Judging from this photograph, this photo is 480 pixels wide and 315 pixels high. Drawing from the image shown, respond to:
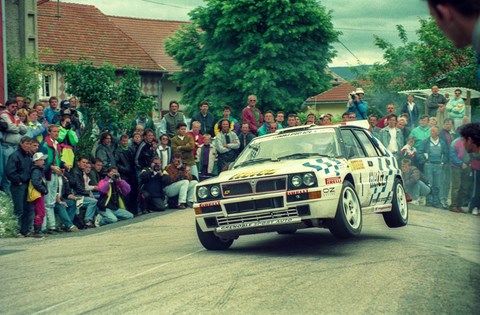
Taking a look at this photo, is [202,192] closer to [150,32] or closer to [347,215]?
[347,215]

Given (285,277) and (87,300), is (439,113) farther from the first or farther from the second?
(87,300)

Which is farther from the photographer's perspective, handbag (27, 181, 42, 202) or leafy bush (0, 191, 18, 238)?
handbag (27, 181, 42, 202)

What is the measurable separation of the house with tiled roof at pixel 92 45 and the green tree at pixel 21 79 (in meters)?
29.3

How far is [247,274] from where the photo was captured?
12.3m

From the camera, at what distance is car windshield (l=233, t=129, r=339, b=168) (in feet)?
→ 51.0

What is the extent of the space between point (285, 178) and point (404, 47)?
53400mm

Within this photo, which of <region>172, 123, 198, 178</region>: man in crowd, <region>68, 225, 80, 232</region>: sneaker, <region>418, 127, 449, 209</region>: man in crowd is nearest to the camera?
<region>68, 225, 80, 232</region>: sneaker

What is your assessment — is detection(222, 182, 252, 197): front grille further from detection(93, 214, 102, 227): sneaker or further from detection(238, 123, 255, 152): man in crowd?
detection(238, 123, 255, 152): man in crowd

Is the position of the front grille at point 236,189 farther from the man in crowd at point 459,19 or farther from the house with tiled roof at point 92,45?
the house with tiled roof at point 92,45

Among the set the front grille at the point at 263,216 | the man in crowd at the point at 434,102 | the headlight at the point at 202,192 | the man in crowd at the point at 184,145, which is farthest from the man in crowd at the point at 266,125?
the front grille at the point at 263,216

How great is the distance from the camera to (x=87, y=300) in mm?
10773

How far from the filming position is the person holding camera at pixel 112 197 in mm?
21891

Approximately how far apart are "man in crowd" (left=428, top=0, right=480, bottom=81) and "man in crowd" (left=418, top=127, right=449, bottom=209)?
78.3 feet

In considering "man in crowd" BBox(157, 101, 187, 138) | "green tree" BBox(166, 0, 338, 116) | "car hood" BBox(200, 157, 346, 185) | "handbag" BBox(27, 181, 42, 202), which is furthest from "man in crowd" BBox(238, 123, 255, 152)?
"green tree" BBox(166, 0, 338, 116)
